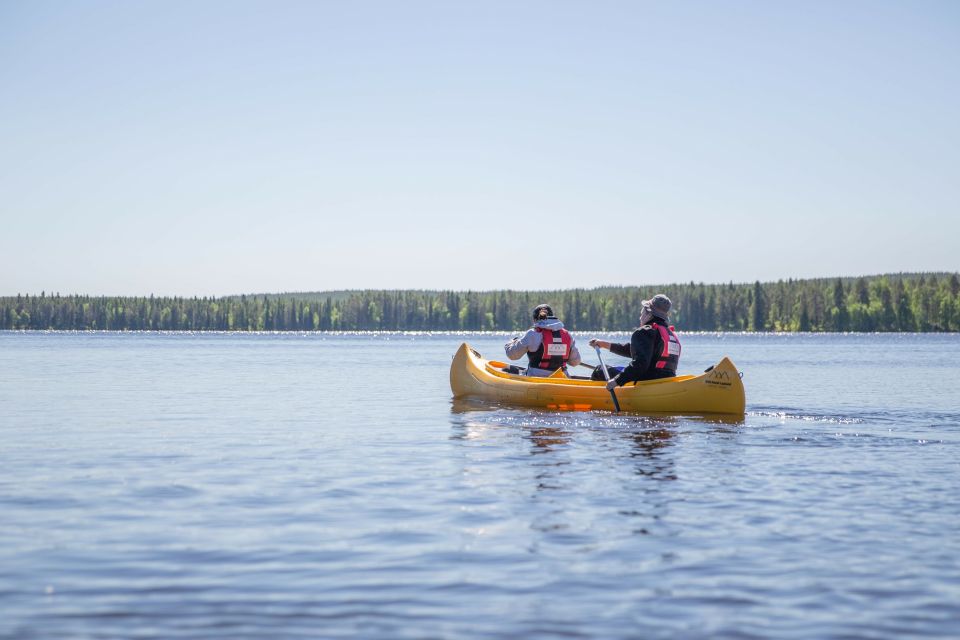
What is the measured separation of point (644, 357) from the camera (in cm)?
1859

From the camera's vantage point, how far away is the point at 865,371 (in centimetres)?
4381

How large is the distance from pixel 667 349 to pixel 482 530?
10739 millimetres

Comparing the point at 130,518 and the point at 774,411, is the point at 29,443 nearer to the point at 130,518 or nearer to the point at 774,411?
the point at 130,518

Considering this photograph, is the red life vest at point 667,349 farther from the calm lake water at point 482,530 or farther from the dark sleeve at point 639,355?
the calm lake water at point 482,530

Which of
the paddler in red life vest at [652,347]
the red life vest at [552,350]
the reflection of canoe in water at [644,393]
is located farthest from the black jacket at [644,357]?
the red life vest at [552,350]

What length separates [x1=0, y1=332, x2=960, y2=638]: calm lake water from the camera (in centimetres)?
623

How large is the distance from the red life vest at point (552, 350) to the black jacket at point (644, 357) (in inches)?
90.4

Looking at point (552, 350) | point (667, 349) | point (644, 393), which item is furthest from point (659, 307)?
point (552, 350)

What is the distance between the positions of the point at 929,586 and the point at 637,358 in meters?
11.9

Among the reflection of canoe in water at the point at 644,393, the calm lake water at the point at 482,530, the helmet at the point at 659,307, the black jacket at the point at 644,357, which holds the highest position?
the helmet at the point at 659,307

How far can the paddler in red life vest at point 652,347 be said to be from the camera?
18250 millimetres

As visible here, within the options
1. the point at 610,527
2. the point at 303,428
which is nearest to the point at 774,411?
the point at 303,428

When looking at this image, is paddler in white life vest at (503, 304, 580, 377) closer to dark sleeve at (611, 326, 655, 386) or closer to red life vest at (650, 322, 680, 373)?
dark sleeve at (611, 326, 655, 386)

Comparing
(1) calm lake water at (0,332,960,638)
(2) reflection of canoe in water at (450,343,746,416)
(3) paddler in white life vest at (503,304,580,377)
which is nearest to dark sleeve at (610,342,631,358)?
(2) reflection of canoe in water at (450,343,746,416)
